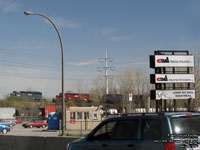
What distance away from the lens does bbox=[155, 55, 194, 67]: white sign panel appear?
85.5 ft

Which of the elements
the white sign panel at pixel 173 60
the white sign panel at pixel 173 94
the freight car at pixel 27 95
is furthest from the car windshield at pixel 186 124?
the freight car at pixel 27 95

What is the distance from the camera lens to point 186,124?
6.25 meters

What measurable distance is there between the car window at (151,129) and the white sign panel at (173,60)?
19.6m

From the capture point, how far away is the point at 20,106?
9512 centimetres

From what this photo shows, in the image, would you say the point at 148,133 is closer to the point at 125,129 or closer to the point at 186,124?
the point at 125,129

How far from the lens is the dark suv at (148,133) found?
19.8ft

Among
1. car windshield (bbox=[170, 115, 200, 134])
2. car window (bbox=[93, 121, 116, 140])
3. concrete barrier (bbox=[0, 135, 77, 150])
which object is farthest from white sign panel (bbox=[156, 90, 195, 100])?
car windshield (bbox=[170, 115, 200, 134])

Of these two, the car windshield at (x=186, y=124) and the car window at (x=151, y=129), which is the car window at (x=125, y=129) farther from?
the car windshield at (x=186, y=124)

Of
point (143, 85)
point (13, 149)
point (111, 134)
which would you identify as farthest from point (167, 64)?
point (143, 85)

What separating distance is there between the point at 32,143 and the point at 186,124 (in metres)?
7.45

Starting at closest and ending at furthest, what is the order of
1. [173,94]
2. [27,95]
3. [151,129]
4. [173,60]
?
1. [151,129]
2. [173,60]
3. [173,94]
4. [27,95]

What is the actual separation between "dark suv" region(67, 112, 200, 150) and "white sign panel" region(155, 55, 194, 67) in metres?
18.9

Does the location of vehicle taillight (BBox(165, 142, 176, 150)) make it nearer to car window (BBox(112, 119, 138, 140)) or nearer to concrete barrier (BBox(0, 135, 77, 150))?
car window (BBox(112, 119, 138, 140))

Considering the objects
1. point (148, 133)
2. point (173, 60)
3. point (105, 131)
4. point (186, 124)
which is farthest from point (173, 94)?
point (186, 124)
